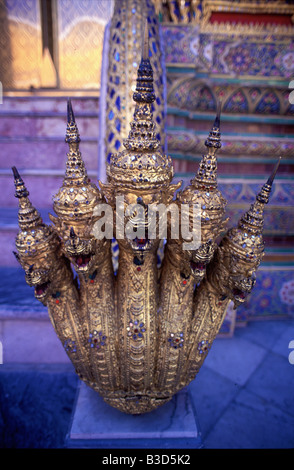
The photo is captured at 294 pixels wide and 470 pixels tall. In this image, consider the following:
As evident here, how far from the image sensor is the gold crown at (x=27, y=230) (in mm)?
640

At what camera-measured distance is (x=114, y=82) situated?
99 centimetres

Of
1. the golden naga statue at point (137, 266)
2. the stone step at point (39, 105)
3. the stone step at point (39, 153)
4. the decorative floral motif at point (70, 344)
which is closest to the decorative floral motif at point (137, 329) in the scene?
the golden naga statue at point (137, 266)

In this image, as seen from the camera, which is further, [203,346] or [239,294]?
[203,346]

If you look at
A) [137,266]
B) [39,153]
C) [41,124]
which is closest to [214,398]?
[137,266]

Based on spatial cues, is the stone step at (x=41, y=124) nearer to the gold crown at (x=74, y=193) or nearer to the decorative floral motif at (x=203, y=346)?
the gold crown at (x=74, y=193)

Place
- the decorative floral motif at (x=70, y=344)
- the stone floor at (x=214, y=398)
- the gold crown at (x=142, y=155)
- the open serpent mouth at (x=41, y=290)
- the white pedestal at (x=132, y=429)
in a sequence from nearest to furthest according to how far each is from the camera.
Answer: the gold crown at (x=142, y=155) < the open serpent mouth at (x=41, y=290) < the decorative floral motif at (x=70, y=344) < the white pedestal at (x=132, y=429) < the stone floor at (x=214, y=398)

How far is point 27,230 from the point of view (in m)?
0.65

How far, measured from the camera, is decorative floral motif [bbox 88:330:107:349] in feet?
2.46

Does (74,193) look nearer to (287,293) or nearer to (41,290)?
(41,290)

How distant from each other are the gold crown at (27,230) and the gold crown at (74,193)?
3.2 inches

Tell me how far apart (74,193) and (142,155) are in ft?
0.56

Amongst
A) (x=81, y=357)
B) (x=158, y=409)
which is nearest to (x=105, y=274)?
(x=81, y=357)

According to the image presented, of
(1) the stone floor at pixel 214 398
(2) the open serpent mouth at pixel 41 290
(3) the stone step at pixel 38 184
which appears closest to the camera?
(2) the open serpent mouth at pixel 41 290
